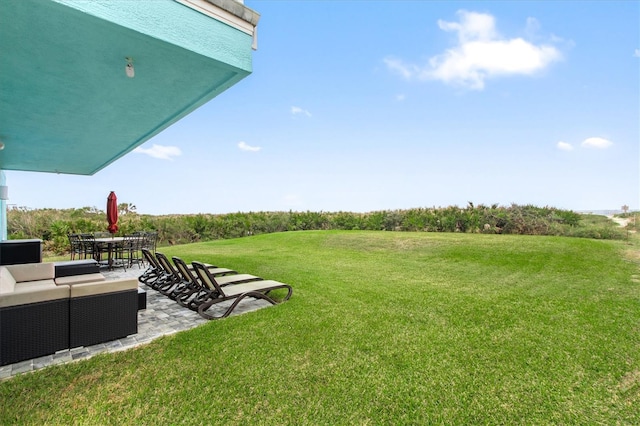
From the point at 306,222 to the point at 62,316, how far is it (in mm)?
17511

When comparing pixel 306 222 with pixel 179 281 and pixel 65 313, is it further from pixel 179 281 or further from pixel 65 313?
pixel 65 313

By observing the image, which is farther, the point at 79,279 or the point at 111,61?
the point at 79,279

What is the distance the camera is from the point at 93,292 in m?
3.52

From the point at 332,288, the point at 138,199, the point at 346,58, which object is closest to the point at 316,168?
the point at 346,58

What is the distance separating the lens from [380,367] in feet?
10.3

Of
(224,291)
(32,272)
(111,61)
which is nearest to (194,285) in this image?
(224,291)

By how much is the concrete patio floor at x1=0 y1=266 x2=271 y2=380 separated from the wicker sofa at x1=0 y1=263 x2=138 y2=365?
80 millimetres

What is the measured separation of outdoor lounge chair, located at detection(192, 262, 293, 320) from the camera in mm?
4641

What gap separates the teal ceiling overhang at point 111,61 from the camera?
2.61 m

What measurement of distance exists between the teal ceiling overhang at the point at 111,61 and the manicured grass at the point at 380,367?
3.19 m

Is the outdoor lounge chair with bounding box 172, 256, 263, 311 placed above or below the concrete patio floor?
above

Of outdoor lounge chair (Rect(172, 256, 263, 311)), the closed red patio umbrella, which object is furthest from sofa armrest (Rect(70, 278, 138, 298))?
the closed red patio umbrella

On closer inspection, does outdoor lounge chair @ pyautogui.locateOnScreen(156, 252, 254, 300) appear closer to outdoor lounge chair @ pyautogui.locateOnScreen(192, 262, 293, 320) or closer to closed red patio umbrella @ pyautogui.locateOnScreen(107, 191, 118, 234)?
outdoor lounge chair @ pyautogui.locateOnScreen(192, 262, 293, 320)

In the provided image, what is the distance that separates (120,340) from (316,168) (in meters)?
17.5
